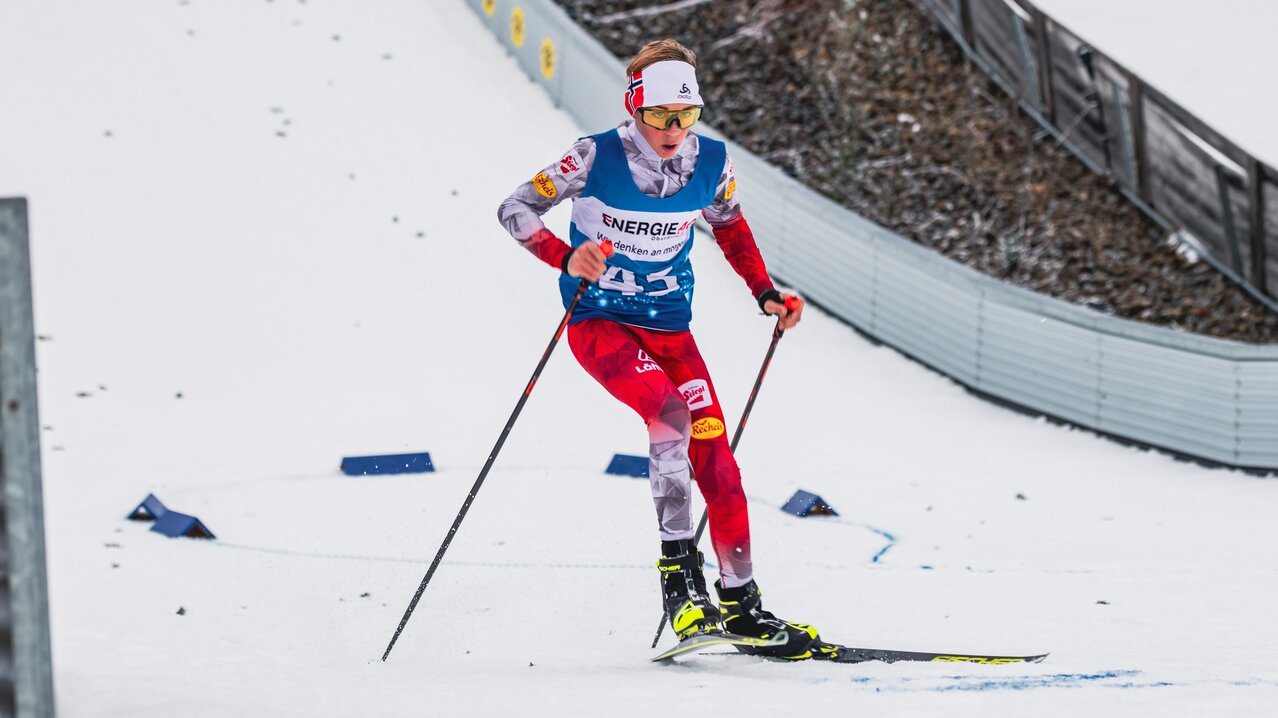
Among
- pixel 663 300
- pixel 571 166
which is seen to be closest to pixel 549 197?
pixel 571 166

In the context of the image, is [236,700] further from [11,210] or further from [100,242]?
[100,242]

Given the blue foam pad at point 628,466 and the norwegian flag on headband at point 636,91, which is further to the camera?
the blue foam pad at point 628,466

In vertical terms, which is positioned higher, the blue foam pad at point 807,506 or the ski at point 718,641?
the blue foam pad at point 807,506

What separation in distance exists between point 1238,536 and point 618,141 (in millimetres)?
4806

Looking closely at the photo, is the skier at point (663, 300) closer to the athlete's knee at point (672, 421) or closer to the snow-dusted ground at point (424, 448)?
the athlete's knee at point (672, 421)

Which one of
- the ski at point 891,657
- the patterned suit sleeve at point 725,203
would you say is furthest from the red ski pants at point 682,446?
the patterned suit sleeve at point 725,203

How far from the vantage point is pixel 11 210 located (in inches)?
91.4

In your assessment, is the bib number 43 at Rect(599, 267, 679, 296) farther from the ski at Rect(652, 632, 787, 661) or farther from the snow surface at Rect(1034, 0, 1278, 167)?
the snow surface at Rect(1034, 0, 1278, 167)

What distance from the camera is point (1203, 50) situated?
17109mm

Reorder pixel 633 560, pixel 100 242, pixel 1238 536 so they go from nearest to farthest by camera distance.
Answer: pixel 633 560 → pixel 1238 536 → pixel 100 242

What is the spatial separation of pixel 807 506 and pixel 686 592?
9.70 ft

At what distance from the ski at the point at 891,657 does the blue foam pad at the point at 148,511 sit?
3.66m

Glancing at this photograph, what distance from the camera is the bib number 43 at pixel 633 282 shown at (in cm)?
507

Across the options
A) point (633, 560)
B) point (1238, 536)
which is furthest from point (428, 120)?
point (1238, 536)
